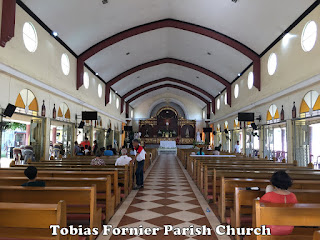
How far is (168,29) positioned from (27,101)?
8920 millimetres

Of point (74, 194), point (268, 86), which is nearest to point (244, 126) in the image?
point (268, 86)

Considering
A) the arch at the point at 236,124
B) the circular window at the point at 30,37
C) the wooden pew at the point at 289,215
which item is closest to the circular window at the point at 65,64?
the circular window at the point at 30,37

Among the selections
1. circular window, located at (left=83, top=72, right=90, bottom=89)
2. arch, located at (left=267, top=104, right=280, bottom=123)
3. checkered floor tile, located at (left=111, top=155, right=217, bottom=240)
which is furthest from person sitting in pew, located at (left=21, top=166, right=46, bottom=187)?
circular window, located at (left=83, top=72, right=90, bottom=89)

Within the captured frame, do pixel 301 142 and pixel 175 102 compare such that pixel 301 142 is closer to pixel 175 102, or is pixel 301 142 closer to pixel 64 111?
pixel 64 111

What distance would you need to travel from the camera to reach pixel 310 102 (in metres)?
9.43

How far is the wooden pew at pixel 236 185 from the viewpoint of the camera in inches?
165

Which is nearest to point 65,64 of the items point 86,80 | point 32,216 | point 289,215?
point 86,80

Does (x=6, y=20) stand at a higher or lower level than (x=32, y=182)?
higher

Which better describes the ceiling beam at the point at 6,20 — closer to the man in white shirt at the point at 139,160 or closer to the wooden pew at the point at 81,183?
the man in white shirt at the point at 139,160

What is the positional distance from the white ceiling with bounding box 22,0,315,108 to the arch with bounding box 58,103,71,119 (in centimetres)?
284

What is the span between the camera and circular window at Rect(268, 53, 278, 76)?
12199 mm

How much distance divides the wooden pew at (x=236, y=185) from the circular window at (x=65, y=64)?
10.3 m

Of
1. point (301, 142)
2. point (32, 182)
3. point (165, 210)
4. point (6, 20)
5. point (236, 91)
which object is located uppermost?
point (236, 91)

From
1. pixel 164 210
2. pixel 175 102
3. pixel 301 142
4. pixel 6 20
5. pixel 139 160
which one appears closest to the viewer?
pixel 164 210
